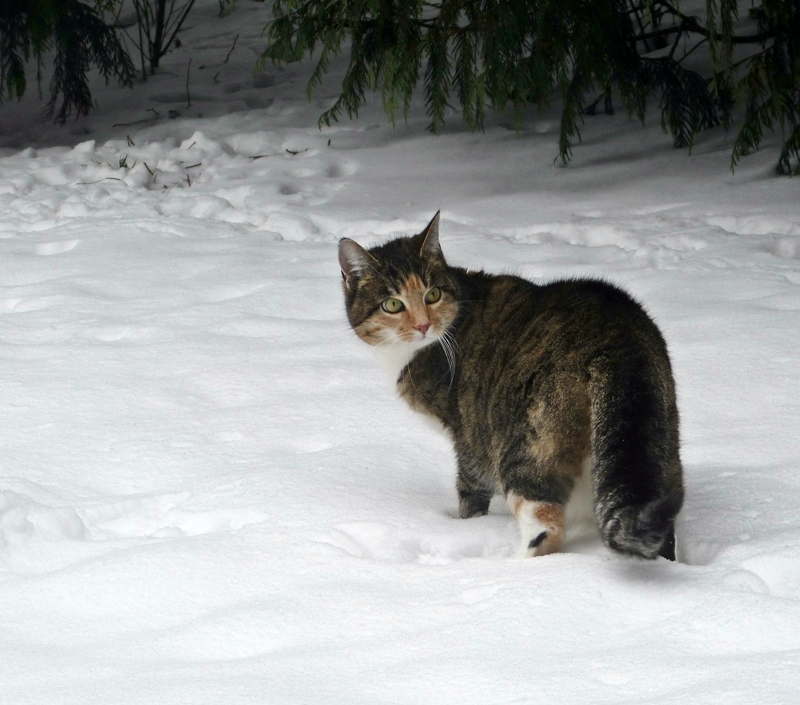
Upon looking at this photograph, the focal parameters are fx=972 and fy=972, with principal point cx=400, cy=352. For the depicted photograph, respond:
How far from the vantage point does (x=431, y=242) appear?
2859 mm

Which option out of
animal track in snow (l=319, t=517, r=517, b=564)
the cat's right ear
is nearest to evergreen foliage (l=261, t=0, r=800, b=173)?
the cat's right ear

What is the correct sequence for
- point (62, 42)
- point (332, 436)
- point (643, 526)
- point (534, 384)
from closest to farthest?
point (643, 526), point (534, 384), point (332, 436), point (62, 42)

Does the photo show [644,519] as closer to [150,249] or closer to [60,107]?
[150,249]

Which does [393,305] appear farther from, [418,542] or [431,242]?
[418,542]

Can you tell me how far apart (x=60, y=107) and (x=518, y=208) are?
3814 millimetres

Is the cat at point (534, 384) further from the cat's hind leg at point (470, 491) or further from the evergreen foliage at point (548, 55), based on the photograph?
the evergreen foliage at point (548, 55)

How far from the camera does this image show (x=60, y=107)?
7062 mm

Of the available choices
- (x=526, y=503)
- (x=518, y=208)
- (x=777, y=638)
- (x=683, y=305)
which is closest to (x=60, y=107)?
(x=518, y=208)

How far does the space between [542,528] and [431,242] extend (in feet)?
3.37

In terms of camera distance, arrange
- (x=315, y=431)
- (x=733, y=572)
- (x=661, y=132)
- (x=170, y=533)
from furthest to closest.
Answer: (x=661, y=132) < (x=315, y=431) < (x=170, y=533) < (x=733, y=572)

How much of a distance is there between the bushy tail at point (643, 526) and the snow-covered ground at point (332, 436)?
15 cm

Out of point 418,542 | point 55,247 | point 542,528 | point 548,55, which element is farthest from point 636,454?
point 55,247

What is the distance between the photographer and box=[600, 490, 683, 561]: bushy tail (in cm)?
177

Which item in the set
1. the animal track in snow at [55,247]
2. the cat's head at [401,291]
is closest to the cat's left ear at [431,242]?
the cat's head at [401,291]
